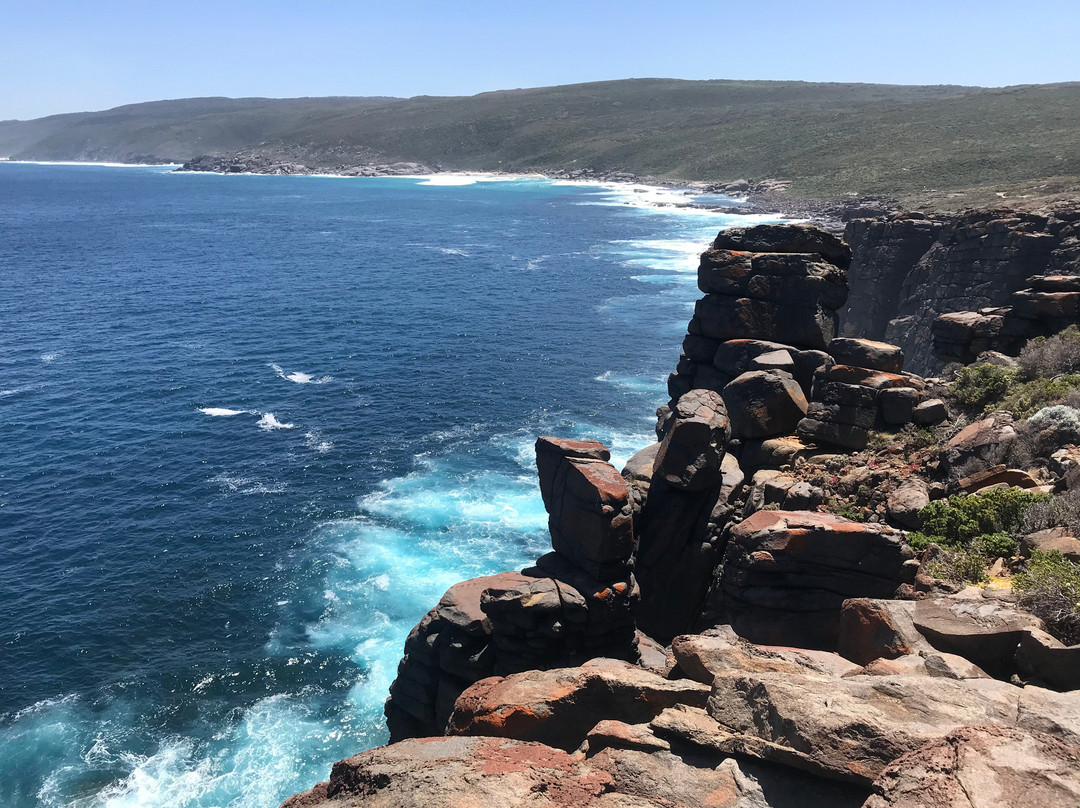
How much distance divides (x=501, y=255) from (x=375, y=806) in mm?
119491

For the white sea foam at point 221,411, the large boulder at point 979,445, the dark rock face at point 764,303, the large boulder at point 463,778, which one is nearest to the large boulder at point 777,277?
the dark rock face at point 764,303

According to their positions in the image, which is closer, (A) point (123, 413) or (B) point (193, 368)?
(A) point (123, 413)

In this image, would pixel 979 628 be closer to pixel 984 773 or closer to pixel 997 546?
pixel 997 546

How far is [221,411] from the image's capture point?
59.2m

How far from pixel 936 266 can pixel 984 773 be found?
192 feet

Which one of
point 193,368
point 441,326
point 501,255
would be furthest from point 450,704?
point 501,255

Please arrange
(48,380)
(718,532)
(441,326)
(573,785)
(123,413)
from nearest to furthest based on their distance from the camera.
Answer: (573,785) < (718,532) < (123,413) < (48,380) < (441,326)

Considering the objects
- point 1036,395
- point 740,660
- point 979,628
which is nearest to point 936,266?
point 1036,395

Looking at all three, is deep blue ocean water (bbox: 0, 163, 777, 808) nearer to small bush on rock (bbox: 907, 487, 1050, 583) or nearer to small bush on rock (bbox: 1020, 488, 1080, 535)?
small bush on rock (bbox: 907, 487, 1050, 583)

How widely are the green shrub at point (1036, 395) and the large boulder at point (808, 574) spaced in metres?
9.66

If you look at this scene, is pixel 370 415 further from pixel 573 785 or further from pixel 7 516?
pixel 573 785

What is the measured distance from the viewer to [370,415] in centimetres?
6003

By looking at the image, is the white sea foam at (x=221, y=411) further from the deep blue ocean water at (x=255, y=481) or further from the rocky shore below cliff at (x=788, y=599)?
the rocky shore below cliff at (x=788, y=599)

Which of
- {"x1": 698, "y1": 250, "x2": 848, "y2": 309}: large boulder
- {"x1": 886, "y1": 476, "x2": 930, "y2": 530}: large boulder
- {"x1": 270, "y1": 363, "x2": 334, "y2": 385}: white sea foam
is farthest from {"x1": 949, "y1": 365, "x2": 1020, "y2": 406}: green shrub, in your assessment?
{"x1": 270, "y1": 363, "x2": 334, "y2": 385}: white sea foam
